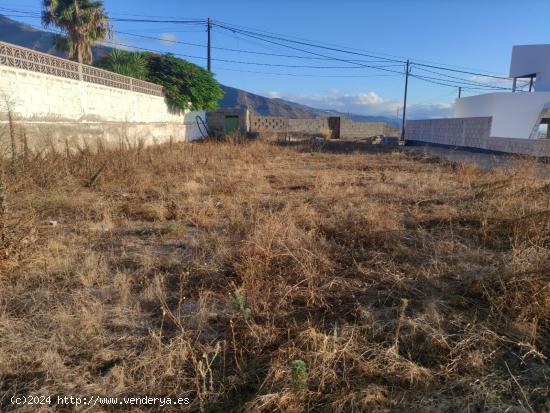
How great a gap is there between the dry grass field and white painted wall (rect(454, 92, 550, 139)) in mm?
19136

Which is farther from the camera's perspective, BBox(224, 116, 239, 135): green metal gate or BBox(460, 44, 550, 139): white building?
BBox(224, 116, 239, 135): green metal gate

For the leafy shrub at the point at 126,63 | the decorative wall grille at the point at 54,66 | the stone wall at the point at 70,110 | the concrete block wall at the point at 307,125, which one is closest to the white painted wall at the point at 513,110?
the concrete block wall at the point at 307,125

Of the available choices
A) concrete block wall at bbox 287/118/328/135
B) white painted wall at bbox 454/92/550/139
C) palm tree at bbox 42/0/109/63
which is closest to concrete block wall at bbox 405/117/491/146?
white painted wall at bbox 454/92/550/139

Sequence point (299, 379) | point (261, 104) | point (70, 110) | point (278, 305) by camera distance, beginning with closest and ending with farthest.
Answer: point (299, 379)
point (278, 305)
point (70, 110)
point (261, 104)

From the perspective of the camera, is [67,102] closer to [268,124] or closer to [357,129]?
[268,124]

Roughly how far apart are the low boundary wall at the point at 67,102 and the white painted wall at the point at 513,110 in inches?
816

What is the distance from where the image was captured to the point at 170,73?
15.0 metres

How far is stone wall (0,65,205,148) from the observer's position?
20.4 ft

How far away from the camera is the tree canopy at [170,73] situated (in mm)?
13820

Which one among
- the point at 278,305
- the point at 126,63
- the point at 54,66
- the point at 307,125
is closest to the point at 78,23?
the point at 126,63

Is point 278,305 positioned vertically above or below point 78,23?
below

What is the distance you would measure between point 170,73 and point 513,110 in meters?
20.4

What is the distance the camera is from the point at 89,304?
2.31m

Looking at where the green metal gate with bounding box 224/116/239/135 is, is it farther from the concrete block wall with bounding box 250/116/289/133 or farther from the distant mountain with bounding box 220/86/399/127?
the distant mountain with bounding box 220/86/399/127
